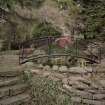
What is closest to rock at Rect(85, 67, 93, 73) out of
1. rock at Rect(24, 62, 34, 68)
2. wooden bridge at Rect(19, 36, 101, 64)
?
wooden bridge at Rect(19, 36, 101, 64)

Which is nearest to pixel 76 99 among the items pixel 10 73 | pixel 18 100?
pixel 18 100

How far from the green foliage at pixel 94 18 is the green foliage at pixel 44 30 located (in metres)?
1.28

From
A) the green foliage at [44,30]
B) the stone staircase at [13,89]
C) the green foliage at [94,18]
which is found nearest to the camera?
the stone staircase at [13,89]

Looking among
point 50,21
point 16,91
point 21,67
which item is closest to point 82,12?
point 50,21

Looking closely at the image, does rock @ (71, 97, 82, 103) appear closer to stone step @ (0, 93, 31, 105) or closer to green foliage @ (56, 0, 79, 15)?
stone step @ (0, 93, 31, 105)

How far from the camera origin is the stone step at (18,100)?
6258 millimetres

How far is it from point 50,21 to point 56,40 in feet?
4.19

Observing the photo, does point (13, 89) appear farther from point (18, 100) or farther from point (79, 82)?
point (79, 82)

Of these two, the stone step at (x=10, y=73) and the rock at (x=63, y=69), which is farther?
the rock at (x=63, y=69)

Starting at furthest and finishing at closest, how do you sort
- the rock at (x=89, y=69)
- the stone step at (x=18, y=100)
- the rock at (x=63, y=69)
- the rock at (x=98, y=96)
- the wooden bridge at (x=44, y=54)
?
the wooden bridge at (x=44, y=54) < the rock at (x=89, y=69) < the rock at (x=63, y=69) < the rock at (x=98, y=96) < the stone step at (x=18, y=100)

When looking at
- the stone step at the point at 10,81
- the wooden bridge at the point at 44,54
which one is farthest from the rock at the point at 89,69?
the stone step at the point at 10,81

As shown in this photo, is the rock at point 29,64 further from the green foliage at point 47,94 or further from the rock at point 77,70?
the rock at point 77,70

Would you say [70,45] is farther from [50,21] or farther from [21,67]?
[21,67]

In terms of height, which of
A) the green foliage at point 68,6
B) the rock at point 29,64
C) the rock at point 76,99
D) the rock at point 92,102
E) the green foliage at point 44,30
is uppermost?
the green foliage at point 68,6
